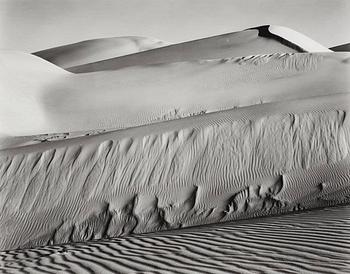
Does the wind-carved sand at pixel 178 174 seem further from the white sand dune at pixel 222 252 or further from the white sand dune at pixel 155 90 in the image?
the white sand dune at pixel 155 90

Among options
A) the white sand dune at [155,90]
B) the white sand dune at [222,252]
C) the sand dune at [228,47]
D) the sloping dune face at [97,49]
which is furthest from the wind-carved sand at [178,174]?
the sloping dune face at [97,49]

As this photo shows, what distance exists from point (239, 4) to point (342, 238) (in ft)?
15.3

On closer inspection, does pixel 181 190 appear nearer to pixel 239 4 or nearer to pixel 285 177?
pixel 285 177

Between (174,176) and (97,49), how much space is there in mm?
18329

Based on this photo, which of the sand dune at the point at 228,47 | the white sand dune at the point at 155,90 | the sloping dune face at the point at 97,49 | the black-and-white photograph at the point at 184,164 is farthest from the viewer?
the sloping dune face at the point at 97,49

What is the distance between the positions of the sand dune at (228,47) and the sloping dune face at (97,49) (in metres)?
5.62

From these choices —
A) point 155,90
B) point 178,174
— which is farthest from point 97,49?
point 178,174

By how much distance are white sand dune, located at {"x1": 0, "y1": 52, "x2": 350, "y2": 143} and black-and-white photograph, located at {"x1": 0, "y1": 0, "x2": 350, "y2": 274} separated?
0.04 metres

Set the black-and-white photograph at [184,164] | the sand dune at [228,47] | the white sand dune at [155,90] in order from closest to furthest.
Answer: the black-and-white photograph at [184,164], the white sand dune at [155,90], the sand dune at [228,47]

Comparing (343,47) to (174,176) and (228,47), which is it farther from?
(174,176)

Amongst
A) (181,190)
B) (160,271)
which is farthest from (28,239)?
(160,271)

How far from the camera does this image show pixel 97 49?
22875mm

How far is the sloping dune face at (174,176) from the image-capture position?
16.3 feet

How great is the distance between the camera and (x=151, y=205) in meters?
5.05
